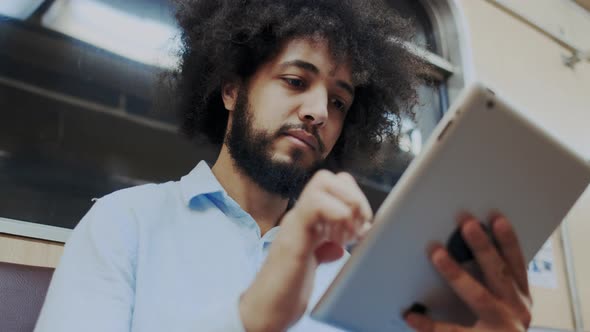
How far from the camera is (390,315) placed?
1.85 feet

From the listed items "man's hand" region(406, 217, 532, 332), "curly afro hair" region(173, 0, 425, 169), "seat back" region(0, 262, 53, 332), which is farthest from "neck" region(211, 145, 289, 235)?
"man's hand" region(406, 217, 532, 332)

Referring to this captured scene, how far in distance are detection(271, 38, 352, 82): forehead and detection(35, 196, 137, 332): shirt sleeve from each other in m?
0.45

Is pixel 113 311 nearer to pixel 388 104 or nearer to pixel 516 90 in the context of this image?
pixel 388 104

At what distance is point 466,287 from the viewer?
1.73 feet

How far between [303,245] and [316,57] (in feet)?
1.94

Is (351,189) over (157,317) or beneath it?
over

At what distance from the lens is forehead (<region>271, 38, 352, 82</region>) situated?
1002mm

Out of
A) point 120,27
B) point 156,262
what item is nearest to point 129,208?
point 156,262

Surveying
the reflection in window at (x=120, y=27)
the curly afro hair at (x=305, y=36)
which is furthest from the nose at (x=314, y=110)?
the reflection in window at (x=120, y=27)

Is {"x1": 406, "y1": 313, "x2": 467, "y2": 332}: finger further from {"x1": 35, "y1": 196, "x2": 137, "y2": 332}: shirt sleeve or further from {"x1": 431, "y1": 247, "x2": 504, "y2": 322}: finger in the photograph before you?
{"x1": 35, "y1": 196, "x2": 137, "y2": 332}: shirt sleeve

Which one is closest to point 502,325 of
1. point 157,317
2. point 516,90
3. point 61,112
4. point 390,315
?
point 390,315

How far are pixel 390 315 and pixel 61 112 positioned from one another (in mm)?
1101

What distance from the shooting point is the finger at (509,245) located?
0.54 metres

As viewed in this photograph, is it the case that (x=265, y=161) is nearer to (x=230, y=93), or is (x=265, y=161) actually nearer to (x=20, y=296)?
(x=230, y=93)
